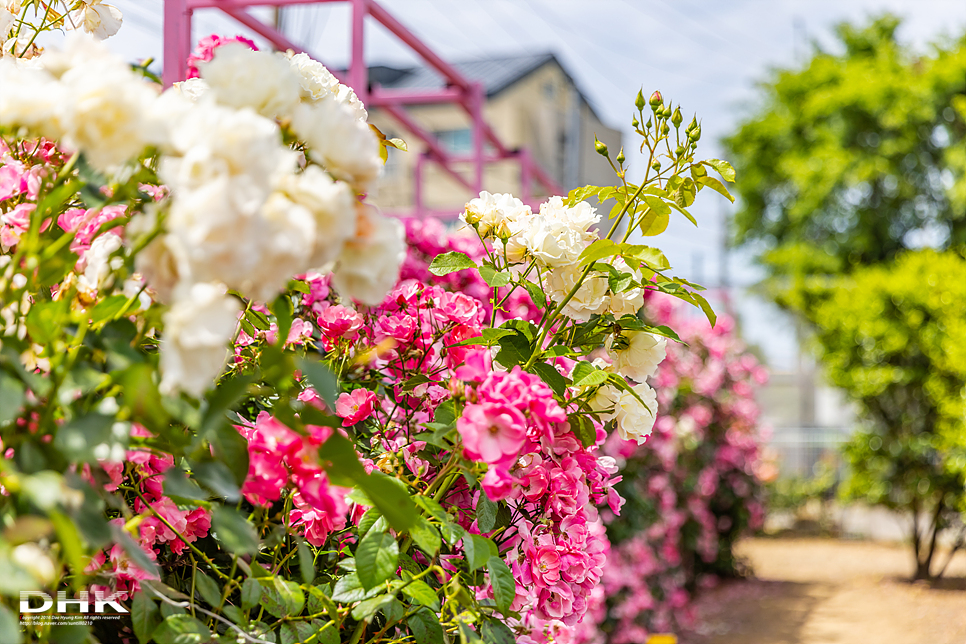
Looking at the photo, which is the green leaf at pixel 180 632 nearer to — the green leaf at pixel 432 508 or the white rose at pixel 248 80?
the green leaf at pixel 432 508

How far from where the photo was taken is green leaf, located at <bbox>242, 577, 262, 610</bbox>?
2.41 feet

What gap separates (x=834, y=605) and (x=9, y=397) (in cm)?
606

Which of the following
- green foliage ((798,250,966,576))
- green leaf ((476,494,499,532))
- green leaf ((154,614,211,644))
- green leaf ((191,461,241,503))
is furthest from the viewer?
green foliage ((798,250,966,576))

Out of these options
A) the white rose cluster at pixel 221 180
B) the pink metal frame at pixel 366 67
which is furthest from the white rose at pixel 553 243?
the pink metal frame at pixel 366 67

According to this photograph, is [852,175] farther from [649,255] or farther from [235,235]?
[235,235]

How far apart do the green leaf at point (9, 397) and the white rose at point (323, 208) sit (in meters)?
0.20

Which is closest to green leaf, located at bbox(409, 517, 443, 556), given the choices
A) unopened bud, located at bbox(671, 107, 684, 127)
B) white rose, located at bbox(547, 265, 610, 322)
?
white rose, located at bbox(547, 265, 610, 322)

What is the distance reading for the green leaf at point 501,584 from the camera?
83 centimetres

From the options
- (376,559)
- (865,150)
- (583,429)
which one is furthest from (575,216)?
(865,150)

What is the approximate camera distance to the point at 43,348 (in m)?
0.62

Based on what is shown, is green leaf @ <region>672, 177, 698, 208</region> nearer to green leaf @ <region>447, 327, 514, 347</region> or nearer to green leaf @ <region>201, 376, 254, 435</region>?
green leaf @ <region>447, 327, 514, 347</region>

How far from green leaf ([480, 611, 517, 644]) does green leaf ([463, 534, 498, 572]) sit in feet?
0.24

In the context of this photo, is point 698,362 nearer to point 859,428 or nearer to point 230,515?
point 859,428

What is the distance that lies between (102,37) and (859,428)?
6846 mm
